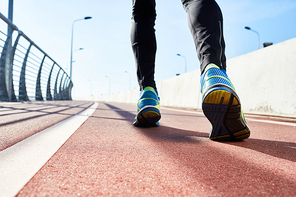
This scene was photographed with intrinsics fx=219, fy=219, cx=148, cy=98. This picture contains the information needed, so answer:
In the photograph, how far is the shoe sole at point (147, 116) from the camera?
6.28 feet

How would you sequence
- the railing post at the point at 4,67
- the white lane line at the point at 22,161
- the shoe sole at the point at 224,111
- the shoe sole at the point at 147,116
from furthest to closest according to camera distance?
the railing post at the point at 4,67, the shoe sole at the point at 147,116, the shoe sole at the point at 224,111, the white lane line at the point at 22,161

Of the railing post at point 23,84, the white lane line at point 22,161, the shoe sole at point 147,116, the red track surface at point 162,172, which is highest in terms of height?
the railing post at point 23,84

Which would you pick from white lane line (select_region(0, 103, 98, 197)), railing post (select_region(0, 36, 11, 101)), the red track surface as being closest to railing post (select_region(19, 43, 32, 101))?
railing post (select_region(0, 36, 11, 101))

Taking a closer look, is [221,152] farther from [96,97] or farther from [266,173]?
[96,97]

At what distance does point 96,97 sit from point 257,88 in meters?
53.2

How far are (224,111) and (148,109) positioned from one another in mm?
771

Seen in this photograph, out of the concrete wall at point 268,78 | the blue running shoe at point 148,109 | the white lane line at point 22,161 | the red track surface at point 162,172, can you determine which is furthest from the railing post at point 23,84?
the red track surface at point 162,172

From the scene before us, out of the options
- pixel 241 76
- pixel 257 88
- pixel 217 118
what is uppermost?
pixel 241 76

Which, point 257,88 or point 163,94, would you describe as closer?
point 257,88

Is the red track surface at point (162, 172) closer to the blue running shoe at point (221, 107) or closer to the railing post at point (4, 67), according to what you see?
the blue running shoe at point (221, 107)

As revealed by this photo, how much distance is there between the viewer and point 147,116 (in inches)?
77.0

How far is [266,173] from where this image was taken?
2.53ft

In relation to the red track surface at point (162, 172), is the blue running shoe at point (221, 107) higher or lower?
higher

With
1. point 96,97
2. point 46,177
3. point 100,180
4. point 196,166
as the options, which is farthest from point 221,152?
point 96,97
